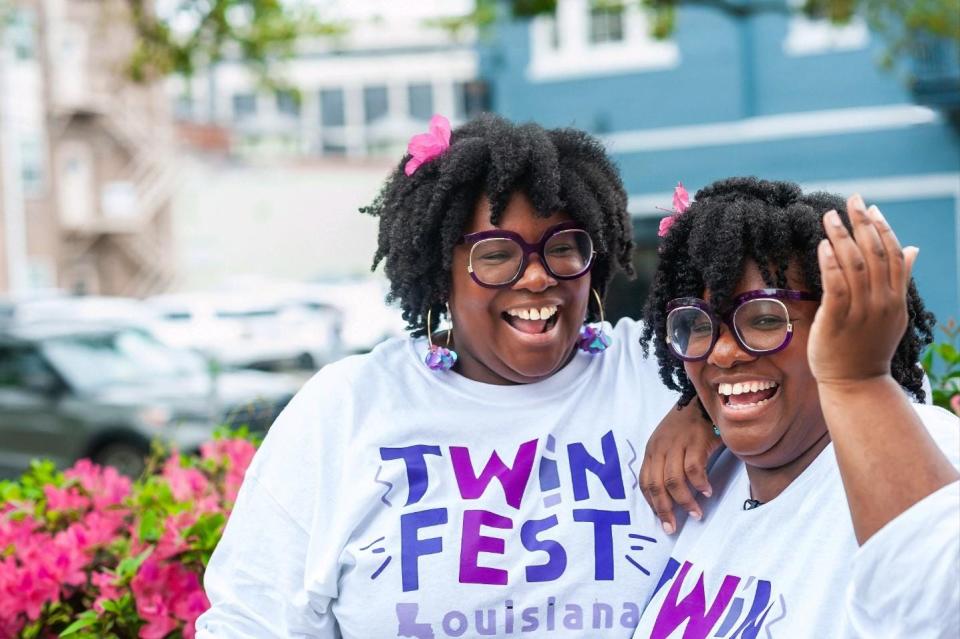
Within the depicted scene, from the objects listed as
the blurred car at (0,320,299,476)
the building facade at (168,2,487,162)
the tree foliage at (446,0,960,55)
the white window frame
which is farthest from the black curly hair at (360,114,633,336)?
the building facade at (168,2,487,162)

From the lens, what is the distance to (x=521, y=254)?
2.44 metres

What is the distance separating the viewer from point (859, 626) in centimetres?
154

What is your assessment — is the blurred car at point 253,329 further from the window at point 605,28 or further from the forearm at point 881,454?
the forearm at point 881,454

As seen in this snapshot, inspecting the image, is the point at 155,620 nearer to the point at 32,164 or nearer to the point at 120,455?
the point at 120,455

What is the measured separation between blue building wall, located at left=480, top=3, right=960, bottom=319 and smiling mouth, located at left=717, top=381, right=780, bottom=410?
37.5ft

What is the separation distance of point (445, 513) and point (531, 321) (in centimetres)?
42

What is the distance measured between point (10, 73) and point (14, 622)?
88.7ft

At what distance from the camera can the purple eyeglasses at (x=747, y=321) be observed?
1898mm

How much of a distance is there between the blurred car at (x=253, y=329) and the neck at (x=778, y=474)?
9.24 m

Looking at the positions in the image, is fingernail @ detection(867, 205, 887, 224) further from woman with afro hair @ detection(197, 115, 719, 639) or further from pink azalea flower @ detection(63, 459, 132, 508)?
pink azalea flower @ detection(63, 459, 132, 508)

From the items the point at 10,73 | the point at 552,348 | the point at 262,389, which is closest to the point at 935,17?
the point at 262,389

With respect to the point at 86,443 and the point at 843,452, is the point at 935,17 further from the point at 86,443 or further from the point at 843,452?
the point at 843,452

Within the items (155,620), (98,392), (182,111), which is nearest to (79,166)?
(182,111)

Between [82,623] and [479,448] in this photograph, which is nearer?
[479,448]
